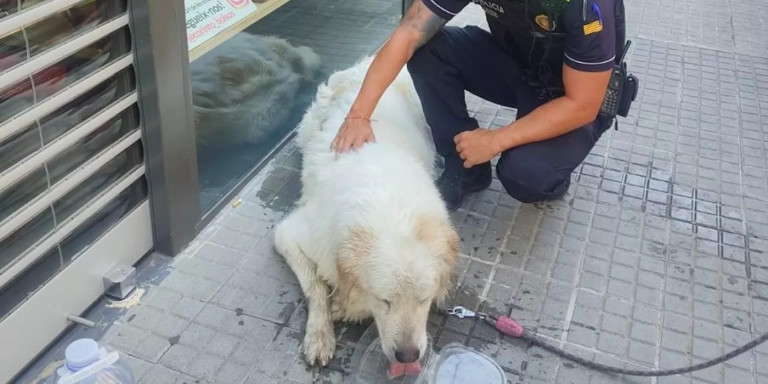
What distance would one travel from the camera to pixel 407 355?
7.80 feet

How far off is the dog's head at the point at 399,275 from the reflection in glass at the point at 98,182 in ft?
3.06

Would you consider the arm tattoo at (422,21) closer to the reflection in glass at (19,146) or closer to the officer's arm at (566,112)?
the officer's arm at (566,112)

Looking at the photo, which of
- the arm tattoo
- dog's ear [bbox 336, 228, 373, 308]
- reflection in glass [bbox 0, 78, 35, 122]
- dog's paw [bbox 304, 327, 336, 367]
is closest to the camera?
reflection in glass [bbox 0, 78, 35, 122]

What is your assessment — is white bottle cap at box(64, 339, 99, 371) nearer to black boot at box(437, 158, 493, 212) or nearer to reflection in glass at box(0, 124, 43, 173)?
reflection in glass at box(0, 124, 43, 173)

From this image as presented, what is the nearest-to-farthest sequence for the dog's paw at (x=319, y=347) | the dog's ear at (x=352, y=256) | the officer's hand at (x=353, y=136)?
1. the dog's ear at (x=352, y=256)
2. the dog's paw at (x=319, y=347)
3. the officer's hand at (x=353, y=136)

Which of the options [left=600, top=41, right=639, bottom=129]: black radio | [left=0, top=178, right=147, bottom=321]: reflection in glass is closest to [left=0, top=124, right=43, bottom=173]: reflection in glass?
[left=0, top=178, right=147, bottom=321]: reflection in glass

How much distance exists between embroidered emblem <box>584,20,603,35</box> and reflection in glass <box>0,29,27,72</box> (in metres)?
1.95

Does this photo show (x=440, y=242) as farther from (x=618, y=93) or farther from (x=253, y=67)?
(x=253, y=67)

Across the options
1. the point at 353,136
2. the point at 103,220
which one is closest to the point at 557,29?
the point at 353,136

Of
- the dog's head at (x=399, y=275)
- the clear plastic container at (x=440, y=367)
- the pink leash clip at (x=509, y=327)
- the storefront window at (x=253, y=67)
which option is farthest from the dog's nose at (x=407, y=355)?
the storefront window at (x=253, y=67)

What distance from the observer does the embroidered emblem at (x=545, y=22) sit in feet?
9.27

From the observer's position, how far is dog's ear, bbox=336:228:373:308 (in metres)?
2.43

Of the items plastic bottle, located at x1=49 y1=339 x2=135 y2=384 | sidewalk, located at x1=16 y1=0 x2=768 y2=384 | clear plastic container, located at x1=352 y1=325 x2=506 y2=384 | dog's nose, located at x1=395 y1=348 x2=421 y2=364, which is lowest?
sidewalk, located at x1=16 y1=0 x2=768 y2=384

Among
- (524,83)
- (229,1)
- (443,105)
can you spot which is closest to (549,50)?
(524,83)
